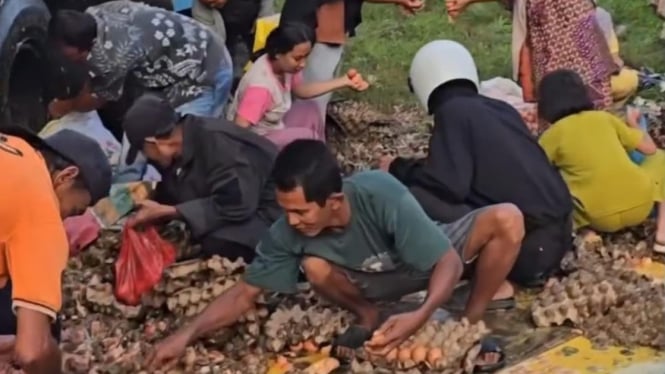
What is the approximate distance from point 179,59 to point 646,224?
242cm

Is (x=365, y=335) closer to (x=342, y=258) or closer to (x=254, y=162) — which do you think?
(x=342, y=258)

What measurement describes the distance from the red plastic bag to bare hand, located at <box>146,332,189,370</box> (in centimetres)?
54

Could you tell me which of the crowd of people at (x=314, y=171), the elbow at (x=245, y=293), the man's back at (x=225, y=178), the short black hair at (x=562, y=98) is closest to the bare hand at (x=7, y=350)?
the crowd of people at (x=314, y=171)

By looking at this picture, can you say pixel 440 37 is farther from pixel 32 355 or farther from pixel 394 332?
pixel 32 355

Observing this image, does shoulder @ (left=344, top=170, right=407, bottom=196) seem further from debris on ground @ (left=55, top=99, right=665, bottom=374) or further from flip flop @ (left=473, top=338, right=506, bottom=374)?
flip flop @ (left=473, top=338, right=506, bottom=374)

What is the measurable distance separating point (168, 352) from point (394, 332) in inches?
32.6

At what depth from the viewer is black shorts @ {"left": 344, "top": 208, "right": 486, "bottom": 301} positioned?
18.3 feet

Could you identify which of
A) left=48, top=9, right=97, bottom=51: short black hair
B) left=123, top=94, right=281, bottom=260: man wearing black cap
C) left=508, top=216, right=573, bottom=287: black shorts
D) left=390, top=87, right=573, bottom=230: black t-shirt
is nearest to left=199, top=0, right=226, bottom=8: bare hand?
left=48, top=9, right=97, bottom=51: short black hair

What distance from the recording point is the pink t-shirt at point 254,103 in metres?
7.20

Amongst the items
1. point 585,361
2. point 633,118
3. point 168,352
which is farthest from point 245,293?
point 633,118

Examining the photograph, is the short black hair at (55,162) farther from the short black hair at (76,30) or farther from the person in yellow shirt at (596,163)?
the person in yellow shirt at (596,163)

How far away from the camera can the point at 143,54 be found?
23.3 feet

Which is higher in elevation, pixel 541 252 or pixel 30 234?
pixel 30 234

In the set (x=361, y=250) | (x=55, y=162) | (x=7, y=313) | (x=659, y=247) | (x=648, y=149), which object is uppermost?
(x=55, y=162)
